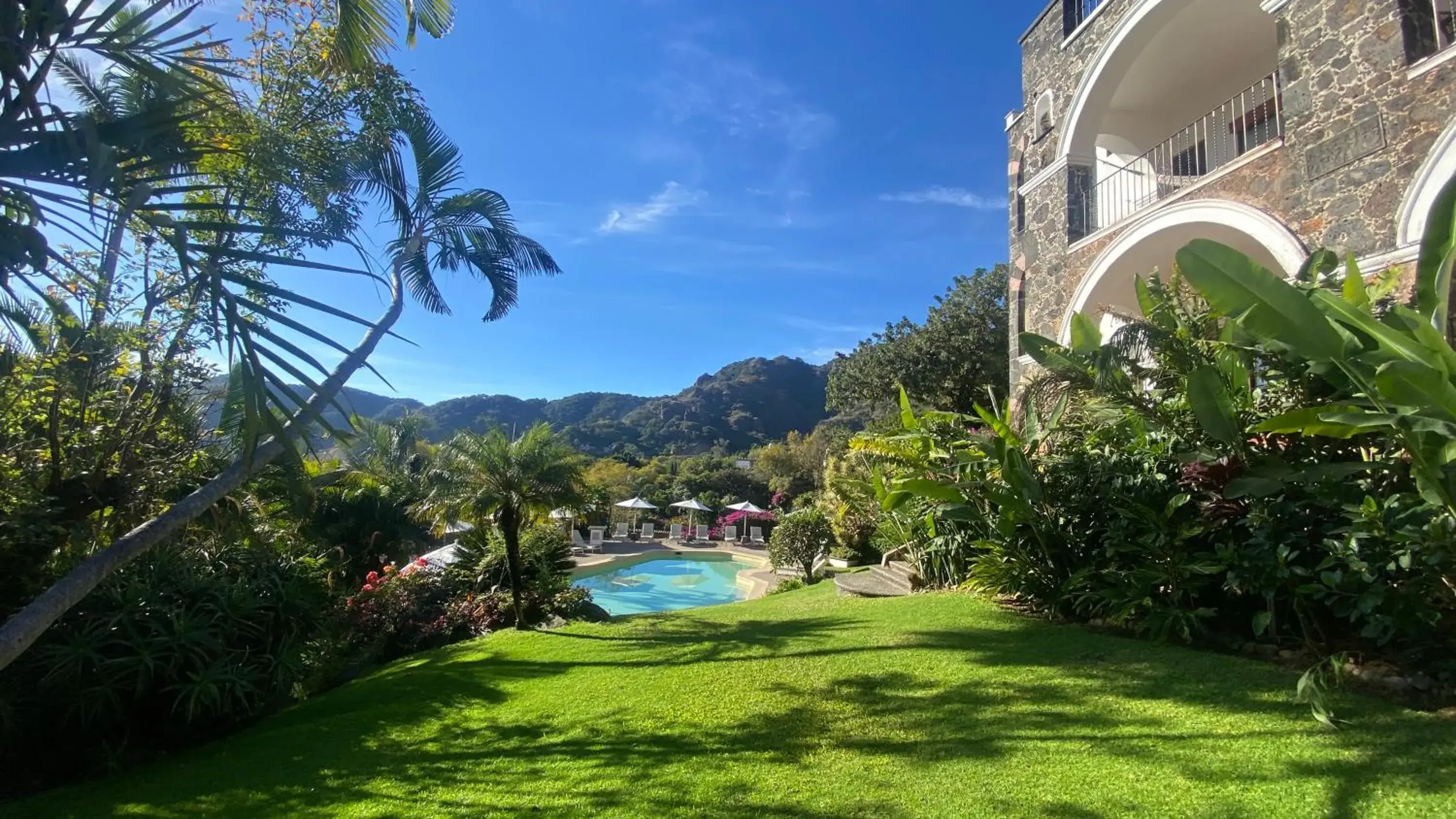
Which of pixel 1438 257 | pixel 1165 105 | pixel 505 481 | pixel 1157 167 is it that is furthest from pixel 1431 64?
pixel 505 481

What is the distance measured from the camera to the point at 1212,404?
549cm

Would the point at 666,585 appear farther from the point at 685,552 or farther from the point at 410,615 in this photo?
the point at 410,615

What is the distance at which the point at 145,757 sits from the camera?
6.73m

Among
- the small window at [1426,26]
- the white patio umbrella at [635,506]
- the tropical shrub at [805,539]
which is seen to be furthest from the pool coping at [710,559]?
the small window at [1426,26]

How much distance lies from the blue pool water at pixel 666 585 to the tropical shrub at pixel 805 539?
2.67 meters

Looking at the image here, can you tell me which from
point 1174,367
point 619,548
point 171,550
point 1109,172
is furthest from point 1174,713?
point 619,548

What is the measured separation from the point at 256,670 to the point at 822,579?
10991 millimetres

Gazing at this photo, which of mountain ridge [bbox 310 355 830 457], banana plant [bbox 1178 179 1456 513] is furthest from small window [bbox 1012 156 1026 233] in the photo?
mountain ridge [bbox 310 355 830 457]

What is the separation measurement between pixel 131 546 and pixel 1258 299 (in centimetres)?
725

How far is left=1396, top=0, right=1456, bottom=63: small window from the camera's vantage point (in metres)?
7.42

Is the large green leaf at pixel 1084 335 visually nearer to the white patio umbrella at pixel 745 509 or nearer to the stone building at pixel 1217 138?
the stone building at pixel 1217 138

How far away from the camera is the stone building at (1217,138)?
24.4 feet

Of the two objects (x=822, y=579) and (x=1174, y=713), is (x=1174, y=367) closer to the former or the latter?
(x=1174, y=713)

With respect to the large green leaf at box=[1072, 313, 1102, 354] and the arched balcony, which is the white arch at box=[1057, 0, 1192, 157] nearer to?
the arched balcony
